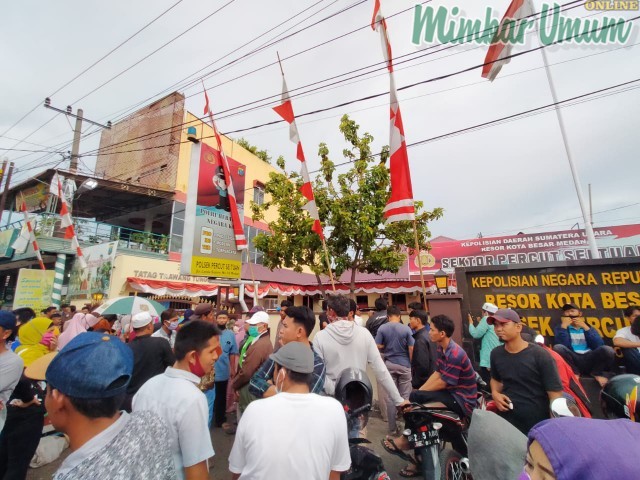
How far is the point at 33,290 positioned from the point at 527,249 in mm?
27793

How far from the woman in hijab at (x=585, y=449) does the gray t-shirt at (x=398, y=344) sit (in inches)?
155

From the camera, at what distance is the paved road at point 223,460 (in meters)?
3.50

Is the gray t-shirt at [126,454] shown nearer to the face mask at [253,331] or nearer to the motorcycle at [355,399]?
the motorcycle at [355,399]

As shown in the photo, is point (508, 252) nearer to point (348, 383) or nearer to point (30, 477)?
point (348, 383)

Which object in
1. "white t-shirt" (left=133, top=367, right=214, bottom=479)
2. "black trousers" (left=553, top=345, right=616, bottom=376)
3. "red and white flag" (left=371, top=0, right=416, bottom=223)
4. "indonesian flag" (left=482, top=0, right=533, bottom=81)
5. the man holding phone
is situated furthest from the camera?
"indonesian flag" (left=482, top=0, right=533, bottom=81)

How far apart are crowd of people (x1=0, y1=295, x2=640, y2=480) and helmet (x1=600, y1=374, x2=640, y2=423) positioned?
1.44 ft

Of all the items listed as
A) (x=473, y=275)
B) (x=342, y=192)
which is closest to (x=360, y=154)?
(x=342, y=192)

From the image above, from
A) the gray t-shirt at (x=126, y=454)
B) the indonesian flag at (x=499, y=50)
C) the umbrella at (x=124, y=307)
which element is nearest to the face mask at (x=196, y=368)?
the gray t-shirt at (x=126, y=454)

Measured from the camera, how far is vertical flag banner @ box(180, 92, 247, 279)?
340 inches

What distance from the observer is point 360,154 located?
1084 centimetres

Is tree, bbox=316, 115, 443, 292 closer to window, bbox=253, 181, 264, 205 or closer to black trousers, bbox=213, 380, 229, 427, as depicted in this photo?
black trousers, bbox=213, 380, 229, 427

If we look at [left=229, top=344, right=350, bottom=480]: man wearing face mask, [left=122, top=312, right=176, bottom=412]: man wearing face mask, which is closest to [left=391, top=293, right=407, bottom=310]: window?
[left=122, top=312, right=176, bottom=412]: man wearing face mask

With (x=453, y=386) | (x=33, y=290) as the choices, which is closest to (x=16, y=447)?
(x=453, y=386)

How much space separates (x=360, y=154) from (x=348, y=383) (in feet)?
31.1
